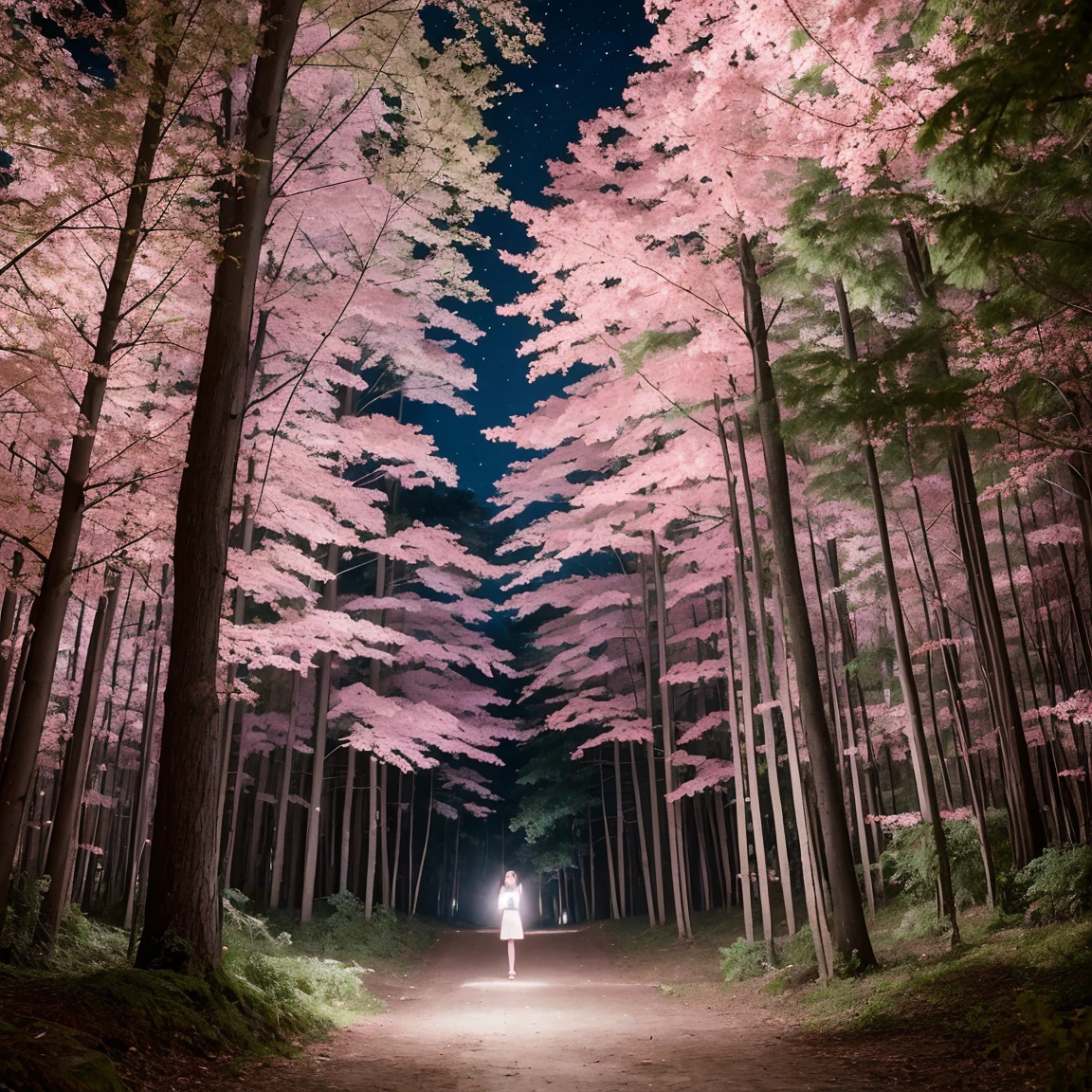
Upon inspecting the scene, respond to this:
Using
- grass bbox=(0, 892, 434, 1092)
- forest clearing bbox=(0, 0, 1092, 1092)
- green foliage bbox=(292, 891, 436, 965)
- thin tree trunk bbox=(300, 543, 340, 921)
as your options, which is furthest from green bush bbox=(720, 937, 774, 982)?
thin tree trunk bbox=(300, 543, 340, 921)

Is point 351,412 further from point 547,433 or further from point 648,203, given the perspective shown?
point 648,203

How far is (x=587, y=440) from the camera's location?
14.9 m

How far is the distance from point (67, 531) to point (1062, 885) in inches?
368

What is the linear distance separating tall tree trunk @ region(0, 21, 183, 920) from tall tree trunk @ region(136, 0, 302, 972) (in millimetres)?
727

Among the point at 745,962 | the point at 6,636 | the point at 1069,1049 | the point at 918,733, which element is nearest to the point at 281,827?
the point at 6,636

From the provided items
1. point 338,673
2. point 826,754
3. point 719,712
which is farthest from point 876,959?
point 338,673

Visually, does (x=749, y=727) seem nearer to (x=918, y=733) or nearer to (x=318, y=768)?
(x=918, y=733)

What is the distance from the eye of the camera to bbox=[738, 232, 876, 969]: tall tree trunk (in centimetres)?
805


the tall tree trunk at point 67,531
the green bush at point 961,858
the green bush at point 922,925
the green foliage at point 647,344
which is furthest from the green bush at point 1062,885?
the tall tree trunk at point 67,531

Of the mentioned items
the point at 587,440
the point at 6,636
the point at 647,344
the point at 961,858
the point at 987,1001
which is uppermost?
the point at 587,440

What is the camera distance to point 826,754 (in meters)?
A: 8.31

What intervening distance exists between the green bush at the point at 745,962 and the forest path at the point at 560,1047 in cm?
46

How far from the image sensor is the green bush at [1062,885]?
700 centimetres

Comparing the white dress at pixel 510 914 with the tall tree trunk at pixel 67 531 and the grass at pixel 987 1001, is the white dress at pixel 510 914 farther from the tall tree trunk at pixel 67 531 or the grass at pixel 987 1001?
the tall tree trunk at pixel 67 531
